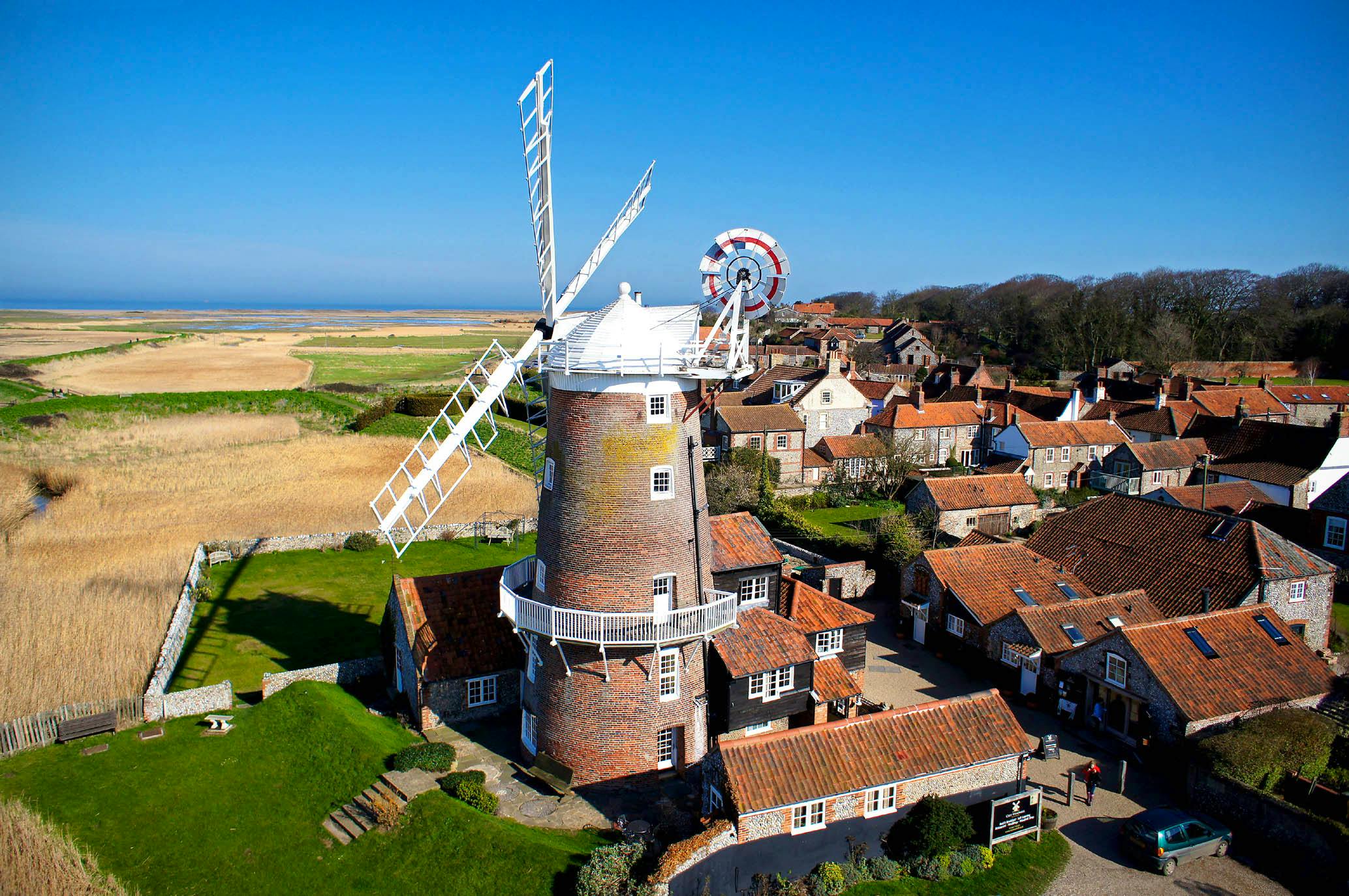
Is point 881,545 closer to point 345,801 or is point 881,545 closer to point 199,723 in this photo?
point 345,801

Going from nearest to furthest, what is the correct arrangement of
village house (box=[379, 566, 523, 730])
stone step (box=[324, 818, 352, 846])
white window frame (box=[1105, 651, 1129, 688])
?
stone step (box=[324, 818, 352, 846]) → white window frame (box=[1105, 651, 1129, 688]) → village house (box=[379, 566, 523, 730])

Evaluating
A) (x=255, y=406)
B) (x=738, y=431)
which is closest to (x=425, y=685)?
(x=738, y=431)

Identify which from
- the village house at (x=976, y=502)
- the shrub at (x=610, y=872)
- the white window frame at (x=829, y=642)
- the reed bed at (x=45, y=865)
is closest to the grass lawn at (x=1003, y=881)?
the shrub at (x=610, y=872)

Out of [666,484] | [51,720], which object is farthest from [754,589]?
[51,720]

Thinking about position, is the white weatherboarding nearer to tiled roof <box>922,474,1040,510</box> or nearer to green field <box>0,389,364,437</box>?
tiled roof <box>922,474,1040,510</box>

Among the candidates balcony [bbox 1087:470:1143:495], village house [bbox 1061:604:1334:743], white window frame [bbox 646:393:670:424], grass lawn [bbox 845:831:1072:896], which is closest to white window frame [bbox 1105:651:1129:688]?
village house [bbox 1061:604:1334:743]
